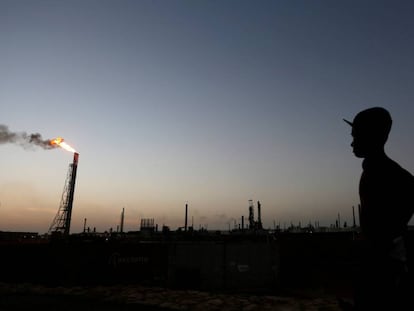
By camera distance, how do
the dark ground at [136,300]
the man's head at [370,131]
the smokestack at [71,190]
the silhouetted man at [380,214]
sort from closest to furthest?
the silhouetted man at [380,214]
the man's head at [370,131]
the dark ground at [136,300]
the smokestack at [71,190]

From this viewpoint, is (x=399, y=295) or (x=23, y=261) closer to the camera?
(x=399, y=295)

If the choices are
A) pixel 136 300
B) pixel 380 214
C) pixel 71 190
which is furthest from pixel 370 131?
pixel 71 190

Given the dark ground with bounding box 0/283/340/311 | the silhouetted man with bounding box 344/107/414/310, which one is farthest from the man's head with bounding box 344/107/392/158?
the dark ground with bounding box 0/283/340/311

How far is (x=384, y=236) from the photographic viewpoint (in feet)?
4.16

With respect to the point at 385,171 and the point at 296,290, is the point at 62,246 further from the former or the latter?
the point at 385,171

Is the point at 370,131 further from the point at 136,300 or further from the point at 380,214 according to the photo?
the point at 136,300

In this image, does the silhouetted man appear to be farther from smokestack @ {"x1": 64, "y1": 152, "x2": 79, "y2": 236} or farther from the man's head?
smokestack @ {"x1": 64, "y1": 152, "x2": 79, "y2": 236}

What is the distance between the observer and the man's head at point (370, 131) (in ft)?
4.93

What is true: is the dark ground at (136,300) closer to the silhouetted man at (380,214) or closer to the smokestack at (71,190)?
the silhouetted man at (380,214)

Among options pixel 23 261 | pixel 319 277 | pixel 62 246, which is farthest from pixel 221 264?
pixel 23 261

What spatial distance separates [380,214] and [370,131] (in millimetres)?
393

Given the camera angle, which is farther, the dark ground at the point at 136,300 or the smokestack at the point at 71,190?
the smokestack at the point at 71,190

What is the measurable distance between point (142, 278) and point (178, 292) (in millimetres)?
2406

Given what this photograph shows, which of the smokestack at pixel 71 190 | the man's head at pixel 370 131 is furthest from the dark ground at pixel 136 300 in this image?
the smokestack at pixel 71 190
